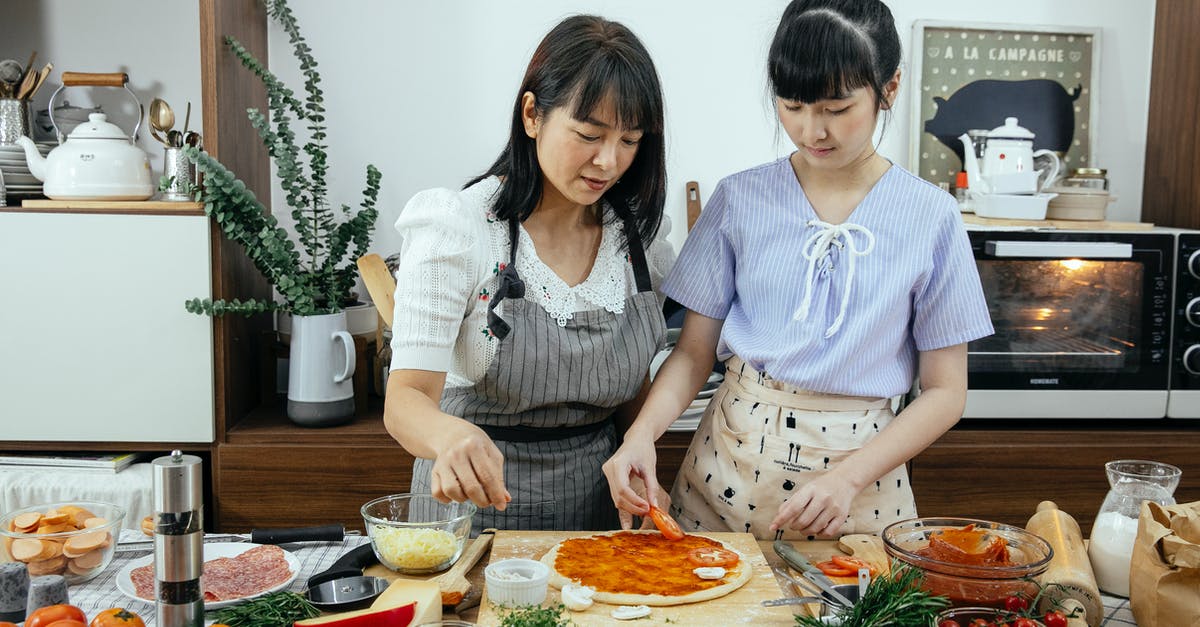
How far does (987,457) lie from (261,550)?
5.56ft

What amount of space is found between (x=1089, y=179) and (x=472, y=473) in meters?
2.01

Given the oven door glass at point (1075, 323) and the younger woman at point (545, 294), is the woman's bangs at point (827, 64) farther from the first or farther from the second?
the oven door glass at point (1075, 323)

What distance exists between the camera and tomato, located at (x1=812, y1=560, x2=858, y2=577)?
1.31 meters

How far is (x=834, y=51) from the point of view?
1.35 metres

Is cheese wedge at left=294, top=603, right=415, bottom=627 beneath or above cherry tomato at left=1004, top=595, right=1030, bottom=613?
beneath

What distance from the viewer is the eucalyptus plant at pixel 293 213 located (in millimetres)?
2236

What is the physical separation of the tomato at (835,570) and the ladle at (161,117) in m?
1.82

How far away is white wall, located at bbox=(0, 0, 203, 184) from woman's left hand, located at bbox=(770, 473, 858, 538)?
196 cm

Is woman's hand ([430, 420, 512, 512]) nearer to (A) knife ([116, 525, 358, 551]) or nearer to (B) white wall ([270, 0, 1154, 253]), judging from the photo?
(A) knife ([116, 525, 358, 551])

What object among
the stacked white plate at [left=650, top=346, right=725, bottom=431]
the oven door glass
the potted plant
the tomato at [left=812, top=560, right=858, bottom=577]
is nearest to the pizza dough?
the tomato at [left=812, top=560, right=858, bottom=577]

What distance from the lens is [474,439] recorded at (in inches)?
49.5

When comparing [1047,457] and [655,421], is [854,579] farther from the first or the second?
[1047,457]

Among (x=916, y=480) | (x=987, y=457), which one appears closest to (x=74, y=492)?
(x=916, y=480)

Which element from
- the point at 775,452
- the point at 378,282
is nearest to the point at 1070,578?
the point at 775,452
